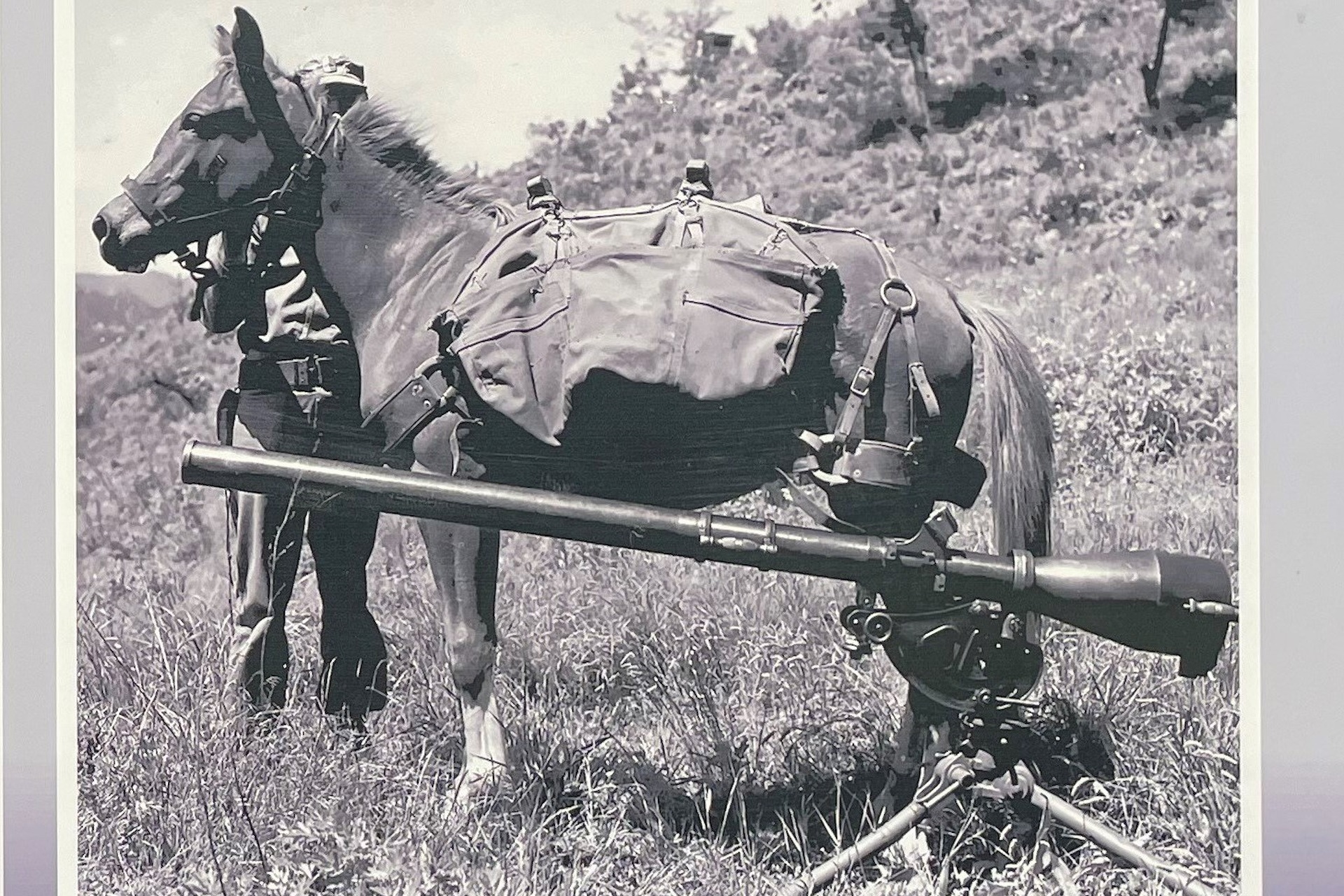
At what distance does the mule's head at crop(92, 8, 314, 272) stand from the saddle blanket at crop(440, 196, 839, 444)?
24.5 inches

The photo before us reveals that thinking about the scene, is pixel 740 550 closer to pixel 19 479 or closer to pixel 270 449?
pixel 270 449

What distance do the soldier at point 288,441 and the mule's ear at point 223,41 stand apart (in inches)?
7.6

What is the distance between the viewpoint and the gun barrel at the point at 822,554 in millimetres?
2971

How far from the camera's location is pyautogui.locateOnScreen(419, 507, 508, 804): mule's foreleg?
3.17 metres

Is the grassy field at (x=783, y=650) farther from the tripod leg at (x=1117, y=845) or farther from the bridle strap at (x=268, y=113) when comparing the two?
the bridle strap at (x=268, y=113)

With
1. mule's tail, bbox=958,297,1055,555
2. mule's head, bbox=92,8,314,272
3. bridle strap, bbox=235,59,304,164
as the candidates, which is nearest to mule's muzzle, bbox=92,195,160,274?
mule's head, bbox=92,8,314,272

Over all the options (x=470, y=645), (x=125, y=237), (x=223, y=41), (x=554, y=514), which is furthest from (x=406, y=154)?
(x=470, y=645)

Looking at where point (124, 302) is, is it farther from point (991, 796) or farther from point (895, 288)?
point (991, 796)

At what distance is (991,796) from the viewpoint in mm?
3051

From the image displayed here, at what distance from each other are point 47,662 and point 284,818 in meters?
0.82

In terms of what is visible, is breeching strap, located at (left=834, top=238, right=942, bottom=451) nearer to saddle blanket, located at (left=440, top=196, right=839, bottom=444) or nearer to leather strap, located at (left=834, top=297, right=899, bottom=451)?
leather strap, located at (left=834, top=297, right=899, bottom=451)

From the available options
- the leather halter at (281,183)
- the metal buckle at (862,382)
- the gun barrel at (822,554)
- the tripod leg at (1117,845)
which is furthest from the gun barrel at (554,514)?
the tripod leg at (1117,845)

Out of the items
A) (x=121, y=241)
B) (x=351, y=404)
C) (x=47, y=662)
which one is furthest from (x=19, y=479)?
(x=351, y=404)

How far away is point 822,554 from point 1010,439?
55 cm
